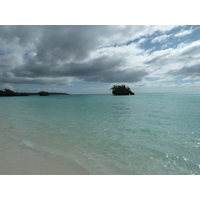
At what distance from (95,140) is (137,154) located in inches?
103

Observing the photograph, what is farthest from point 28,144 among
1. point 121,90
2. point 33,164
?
point 121,90

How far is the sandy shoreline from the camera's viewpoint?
3.80 m

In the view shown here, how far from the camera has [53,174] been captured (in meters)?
3.74

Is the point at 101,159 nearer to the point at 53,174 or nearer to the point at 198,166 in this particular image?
the point at 53,174

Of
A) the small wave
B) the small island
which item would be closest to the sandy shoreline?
the small wave

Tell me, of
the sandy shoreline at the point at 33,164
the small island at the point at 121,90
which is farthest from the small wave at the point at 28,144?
the small island at the point at 121,90

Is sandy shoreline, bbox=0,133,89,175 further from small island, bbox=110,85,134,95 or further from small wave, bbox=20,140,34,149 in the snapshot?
small island, bbox=110,85,134,95

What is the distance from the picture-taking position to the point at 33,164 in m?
4.19

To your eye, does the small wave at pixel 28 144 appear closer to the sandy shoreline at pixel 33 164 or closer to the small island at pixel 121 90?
the sandy shoreline at pixel 33 164

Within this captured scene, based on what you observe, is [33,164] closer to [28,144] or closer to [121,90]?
[28,144]

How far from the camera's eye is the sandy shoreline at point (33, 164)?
380cm

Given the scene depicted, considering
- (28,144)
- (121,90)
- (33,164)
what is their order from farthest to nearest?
(121,90) < (28,144) < (33,164)

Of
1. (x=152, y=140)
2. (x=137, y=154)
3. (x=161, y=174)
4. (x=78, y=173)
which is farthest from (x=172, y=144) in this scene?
(x=78, y=173)

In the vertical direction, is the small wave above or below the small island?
below
